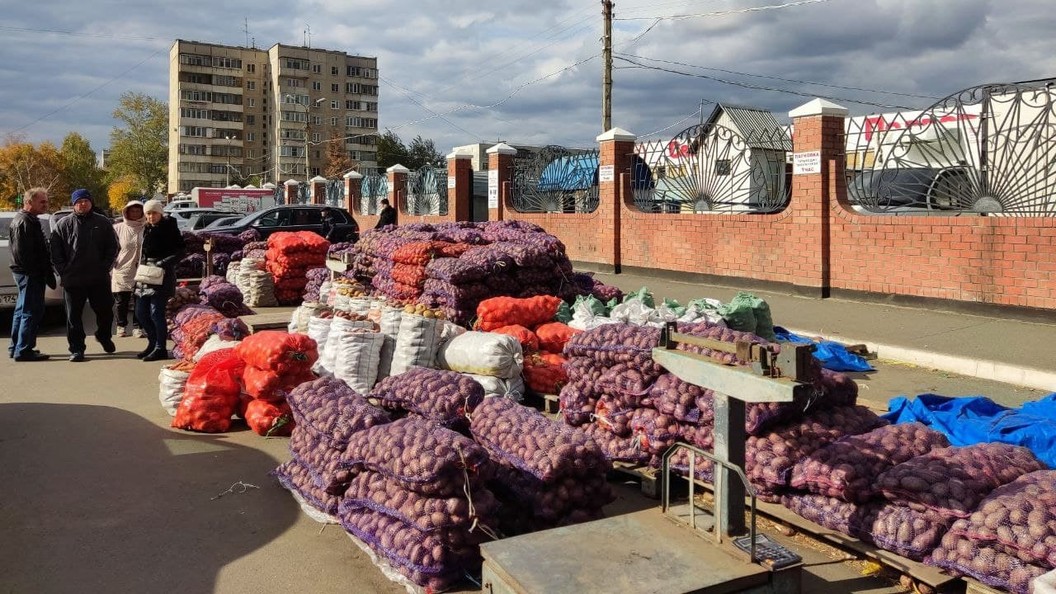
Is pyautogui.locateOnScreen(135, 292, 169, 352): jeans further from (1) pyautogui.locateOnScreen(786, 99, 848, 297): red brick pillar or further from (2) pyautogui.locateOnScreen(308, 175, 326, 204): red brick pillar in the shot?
(2) pyautogui.locateOnScreen(308, 175, 326, 204): red brick pillar

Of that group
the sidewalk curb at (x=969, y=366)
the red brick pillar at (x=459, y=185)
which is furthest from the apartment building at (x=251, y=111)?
the sidewalk curb at (x=969, y=366)

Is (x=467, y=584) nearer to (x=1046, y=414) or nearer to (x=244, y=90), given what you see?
(x=1046, y=414)

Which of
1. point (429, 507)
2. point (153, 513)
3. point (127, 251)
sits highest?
point (127, 251)

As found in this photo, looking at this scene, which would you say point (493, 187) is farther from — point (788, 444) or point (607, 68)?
point (788, 444)

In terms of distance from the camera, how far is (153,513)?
4.74 meters

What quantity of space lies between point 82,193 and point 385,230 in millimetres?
3810

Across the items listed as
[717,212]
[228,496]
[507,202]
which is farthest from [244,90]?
[228,496]

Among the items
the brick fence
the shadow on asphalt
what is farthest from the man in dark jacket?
the brick fence

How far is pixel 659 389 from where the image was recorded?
201 inches

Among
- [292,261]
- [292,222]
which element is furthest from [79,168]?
[292,261]

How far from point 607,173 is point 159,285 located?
417 inches

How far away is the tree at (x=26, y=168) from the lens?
3114 inches

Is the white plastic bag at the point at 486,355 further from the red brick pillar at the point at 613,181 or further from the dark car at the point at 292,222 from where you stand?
the dark car at the point at 292,222

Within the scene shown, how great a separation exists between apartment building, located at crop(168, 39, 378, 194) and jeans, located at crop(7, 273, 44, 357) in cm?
9964
